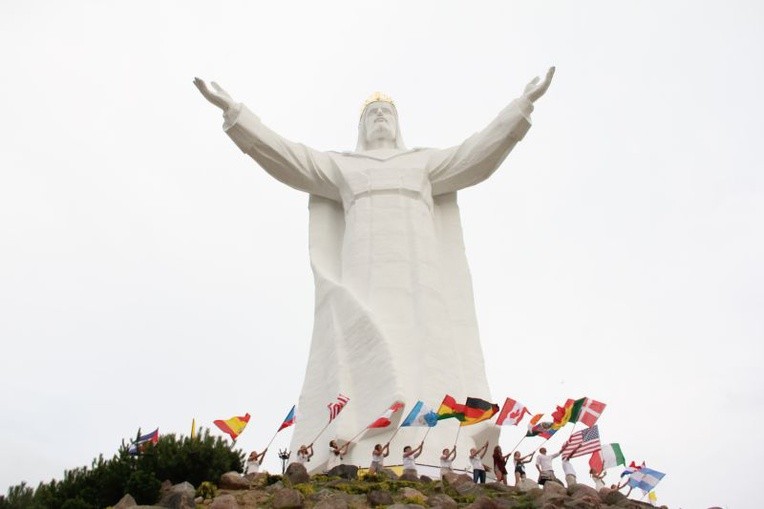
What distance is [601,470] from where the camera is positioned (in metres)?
13.0

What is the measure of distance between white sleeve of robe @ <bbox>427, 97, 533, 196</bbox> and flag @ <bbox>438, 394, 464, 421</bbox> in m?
5.81

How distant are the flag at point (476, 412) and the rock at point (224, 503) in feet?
14.8

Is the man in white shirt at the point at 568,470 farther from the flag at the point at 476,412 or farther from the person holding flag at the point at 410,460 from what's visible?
the person holding flag at the point at 410,460

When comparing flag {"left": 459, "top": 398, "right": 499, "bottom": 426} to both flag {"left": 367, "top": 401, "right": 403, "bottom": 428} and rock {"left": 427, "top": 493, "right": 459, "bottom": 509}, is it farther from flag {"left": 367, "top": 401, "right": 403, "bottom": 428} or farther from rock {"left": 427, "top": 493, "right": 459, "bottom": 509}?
rock {"left": 427, "top": 493, "right": 459, "bottom": 509}

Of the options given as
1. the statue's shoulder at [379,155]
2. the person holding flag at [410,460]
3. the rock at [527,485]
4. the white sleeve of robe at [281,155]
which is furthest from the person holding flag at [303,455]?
the statue's shoulder at [379,155]

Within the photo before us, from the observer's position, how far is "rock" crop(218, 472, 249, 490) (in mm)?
10523

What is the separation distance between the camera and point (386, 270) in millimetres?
15977

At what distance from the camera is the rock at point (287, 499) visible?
376 inches

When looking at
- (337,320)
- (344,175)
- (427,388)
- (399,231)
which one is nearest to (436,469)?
(427,388)

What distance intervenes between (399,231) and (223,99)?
419 centimetres

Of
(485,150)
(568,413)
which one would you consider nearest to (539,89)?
(485,150)

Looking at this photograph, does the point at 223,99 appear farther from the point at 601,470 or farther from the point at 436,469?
the point at 601,470

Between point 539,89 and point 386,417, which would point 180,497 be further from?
point 539,89

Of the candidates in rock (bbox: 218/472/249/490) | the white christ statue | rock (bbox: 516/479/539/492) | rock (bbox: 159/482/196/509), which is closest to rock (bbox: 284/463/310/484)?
rock (bbox: 218/472/249/490)
